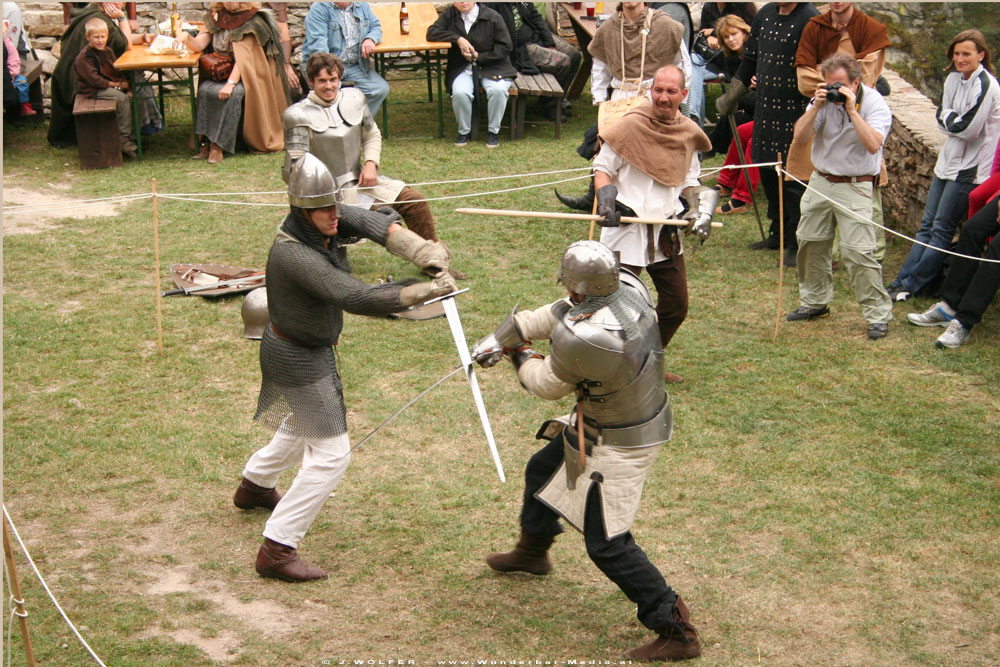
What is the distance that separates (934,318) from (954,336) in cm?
34

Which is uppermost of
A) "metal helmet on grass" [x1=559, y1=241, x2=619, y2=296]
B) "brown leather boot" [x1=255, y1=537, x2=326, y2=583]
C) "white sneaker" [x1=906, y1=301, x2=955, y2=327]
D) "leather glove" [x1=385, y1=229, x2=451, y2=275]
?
"metal helmet on grass" [x1=559, y1=241, x2=619, y2=296]

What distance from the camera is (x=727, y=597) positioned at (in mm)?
4137

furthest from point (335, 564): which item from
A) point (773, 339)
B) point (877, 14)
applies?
point (877, 14)

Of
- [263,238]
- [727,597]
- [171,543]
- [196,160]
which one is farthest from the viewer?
[196,160]

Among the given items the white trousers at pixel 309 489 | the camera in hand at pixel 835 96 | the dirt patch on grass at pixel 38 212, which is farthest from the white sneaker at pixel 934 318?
the dirt patch on grass at pixel 38 212

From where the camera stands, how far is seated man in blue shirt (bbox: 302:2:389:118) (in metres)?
10.1

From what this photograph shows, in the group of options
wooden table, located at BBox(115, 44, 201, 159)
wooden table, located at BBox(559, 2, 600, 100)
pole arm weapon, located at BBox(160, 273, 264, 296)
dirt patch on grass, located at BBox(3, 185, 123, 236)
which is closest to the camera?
pole arm weapon, located at BBox(160, 273, 264, 296)

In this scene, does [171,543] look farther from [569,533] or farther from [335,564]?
[569,533]

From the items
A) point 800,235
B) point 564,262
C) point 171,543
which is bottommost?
point 171,543

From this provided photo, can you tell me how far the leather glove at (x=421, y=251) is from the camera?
3914 mm

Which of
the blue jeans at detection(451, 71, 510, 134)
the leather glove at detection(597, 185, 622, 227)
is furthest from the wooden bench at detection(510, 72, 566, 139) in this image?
the leather glove at detection(597, 185, 622, 227)

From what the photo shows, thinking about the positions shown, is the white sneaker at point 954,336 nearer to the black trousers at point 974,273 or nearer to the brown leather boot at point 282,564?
the black trousers at point 974,273

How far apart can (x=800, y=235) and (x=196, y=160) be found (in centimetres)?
618

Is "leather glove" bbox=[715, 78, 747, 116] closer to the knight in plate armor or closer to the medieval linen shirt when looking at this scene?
the knight in plate armor
